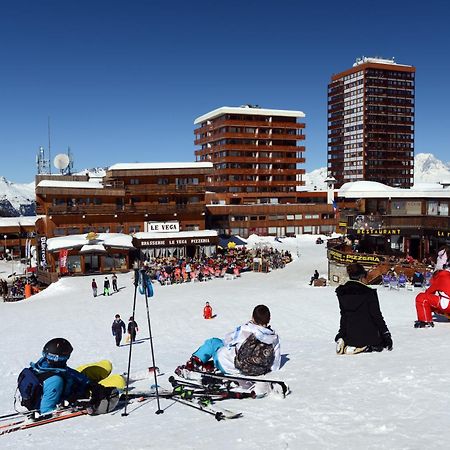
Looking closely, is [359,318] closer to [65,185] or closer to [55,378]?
[55,378]

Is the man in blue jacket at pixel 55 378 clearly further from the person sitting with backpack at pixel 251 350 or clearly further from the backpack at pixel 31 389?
the person sitting with backpack at pixel 251 350

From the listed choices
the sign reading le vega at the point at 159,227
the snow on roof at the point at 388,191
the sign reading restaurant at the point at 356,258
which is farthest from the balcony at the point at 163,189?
the sign reading restaurant at the point at 356,258

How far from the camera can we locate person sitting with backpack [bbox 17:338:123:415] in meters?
6.70

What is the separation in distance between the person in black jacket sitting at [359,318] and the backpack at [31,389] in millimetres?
4814

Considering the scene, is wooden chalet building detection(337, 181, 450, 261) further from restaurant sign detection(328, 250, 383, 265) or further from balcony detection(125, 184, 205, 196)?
balcony detection(125, 184, 205, 196)

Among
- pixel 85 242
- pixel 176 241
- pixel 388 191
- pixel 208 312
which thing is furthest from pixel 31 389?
pixel 176 241

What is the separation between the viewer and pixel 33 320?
23.9 meters

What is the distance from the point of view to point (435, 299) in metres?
10.6

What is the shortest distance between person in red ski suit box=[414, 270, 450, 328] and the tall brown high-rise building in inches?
3842

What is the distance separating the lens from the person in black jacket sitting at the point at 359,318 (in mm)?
8344

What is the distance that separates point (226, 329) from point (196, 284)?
14.5 m

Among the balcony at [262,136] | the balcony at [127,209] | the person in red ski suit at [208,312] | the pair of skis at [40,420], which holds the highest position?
the balcony at [262,136]

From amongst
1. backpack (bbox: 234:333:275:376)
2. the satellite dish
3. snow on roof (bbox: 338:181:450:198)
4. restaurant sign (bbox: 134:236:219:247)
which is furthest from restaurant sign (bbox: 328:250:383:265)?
the satellite dish

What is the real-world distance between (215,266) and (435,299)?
1062 inches
